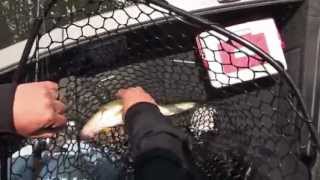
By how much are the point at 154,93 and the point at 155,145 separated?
0.45 m

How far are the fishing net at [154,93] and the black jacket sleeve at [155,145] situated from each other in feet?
0.58

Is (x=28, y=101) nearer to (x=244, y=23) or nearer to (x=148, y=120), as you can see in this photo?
(x=148, y=120)

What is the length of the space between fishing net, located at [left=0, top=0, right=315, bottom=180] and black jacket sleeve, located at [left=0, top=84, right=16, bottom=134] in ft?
0.90

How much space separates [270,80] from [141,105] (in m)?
0.34

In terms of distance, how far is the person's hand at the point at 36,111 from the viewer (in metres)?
1.10

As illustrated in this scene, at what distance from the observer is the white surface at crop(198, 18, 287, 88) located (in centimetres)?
147

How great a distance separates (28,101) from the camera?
1.12m

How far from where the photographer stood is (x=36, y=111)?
3.62ft

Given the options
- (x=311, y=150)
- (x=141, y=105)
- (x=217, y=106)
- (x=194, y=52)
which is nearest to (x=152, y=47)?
(x=194, y=52)

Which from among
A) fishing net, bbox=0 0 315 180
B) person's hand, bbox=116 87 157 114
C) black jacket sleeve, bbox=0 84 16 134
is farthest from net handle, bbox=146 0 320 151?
black jacket sleeve, bbox=0 84 16 134

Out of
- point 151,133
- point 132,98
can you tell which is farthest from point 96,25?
point 151,133

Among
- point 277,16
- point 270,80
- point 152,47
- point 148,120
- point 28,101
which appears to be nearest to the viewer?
point 28,101

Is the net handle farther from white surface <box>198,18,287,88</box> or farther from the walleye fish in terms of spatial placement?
the walleye fish

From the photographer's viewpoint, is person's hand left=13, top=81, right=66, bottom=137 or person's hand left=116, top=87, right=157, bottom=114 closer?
person's hand left=13, top=81, right=66, bottom=137
